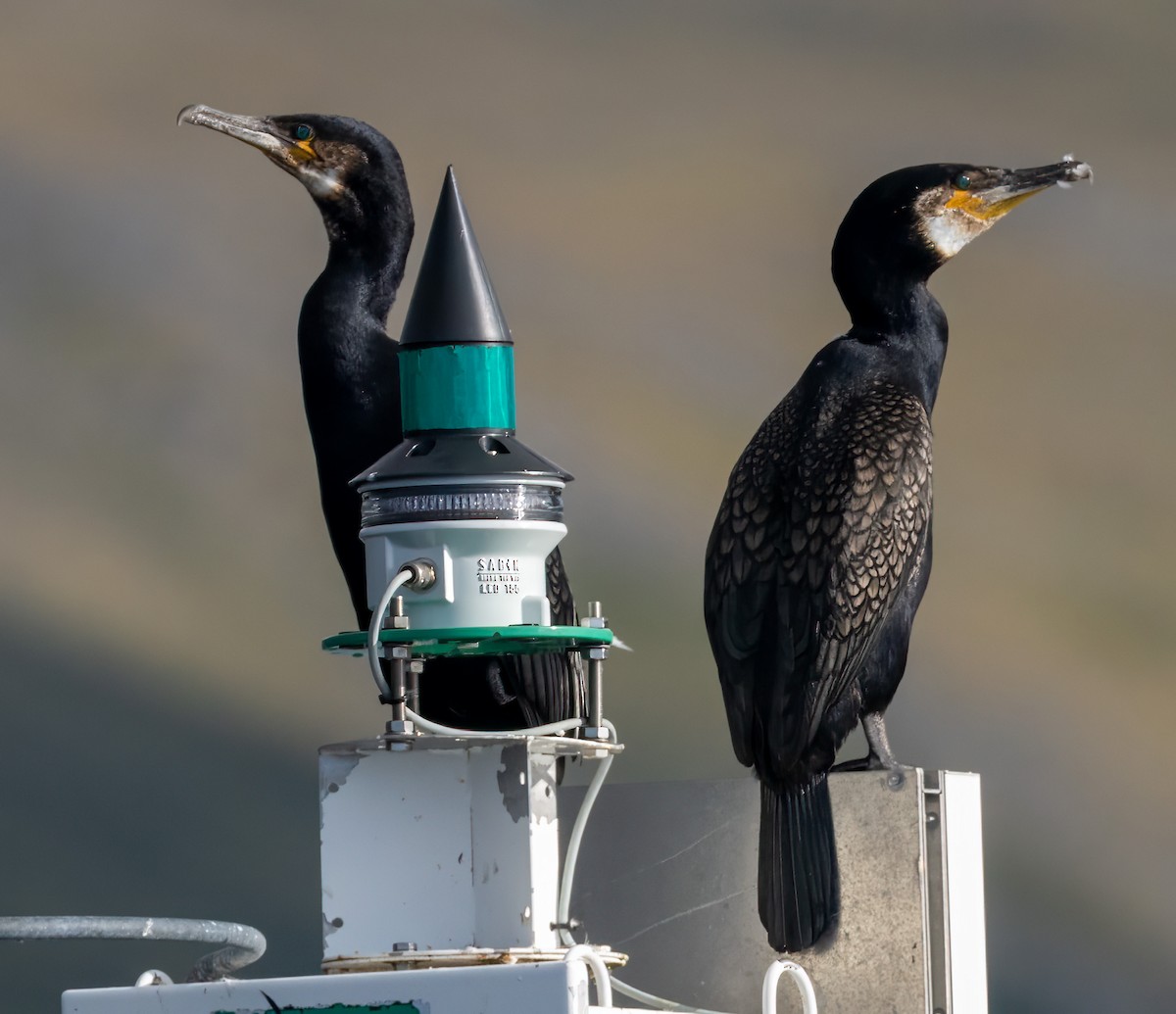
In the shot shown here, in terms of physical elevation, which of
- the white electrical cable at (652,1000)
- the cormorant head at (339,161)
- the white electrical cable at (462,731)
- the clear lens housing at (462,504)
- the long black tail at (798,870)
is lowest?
the white electrical cable at (652,1000)

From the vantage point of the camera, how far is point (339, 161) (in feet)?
24.7

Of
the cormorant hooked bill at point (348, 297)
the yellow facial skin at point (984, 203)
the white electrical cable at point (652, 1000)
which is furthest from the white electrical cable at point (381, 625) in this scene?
the yellow facial skin at point (984, 203)

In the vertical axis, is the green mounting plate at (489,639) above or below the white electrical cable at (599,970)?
above

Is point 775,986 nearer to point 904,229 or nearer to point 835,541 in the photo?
point 835,541

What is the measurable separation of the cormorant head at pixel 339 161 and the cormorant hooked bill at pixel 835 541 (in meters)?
1.39

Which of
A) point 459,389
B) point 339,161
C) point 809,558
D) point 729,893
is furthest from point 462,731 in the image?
point 339,161

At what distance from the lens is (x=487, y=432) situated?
5.19 metres

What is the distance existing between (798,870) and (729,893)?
10.5 inches

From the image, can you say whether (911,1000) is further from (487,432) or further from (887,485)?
(487,432)

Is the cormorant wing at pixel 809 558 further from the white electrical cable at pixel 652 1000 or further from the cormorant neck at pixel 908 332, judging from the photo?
the white electrical cable at pixel 652 1000

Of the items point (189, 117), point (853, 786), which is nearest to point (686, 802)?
A: point (853, 786)

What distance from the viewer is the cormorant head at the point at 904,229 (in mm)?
7004

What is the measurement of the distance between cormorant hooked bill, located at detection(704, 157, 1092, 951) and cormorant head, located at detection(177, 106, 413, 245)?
4.57ft

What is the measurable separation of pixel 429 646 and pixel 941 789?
1.65m
